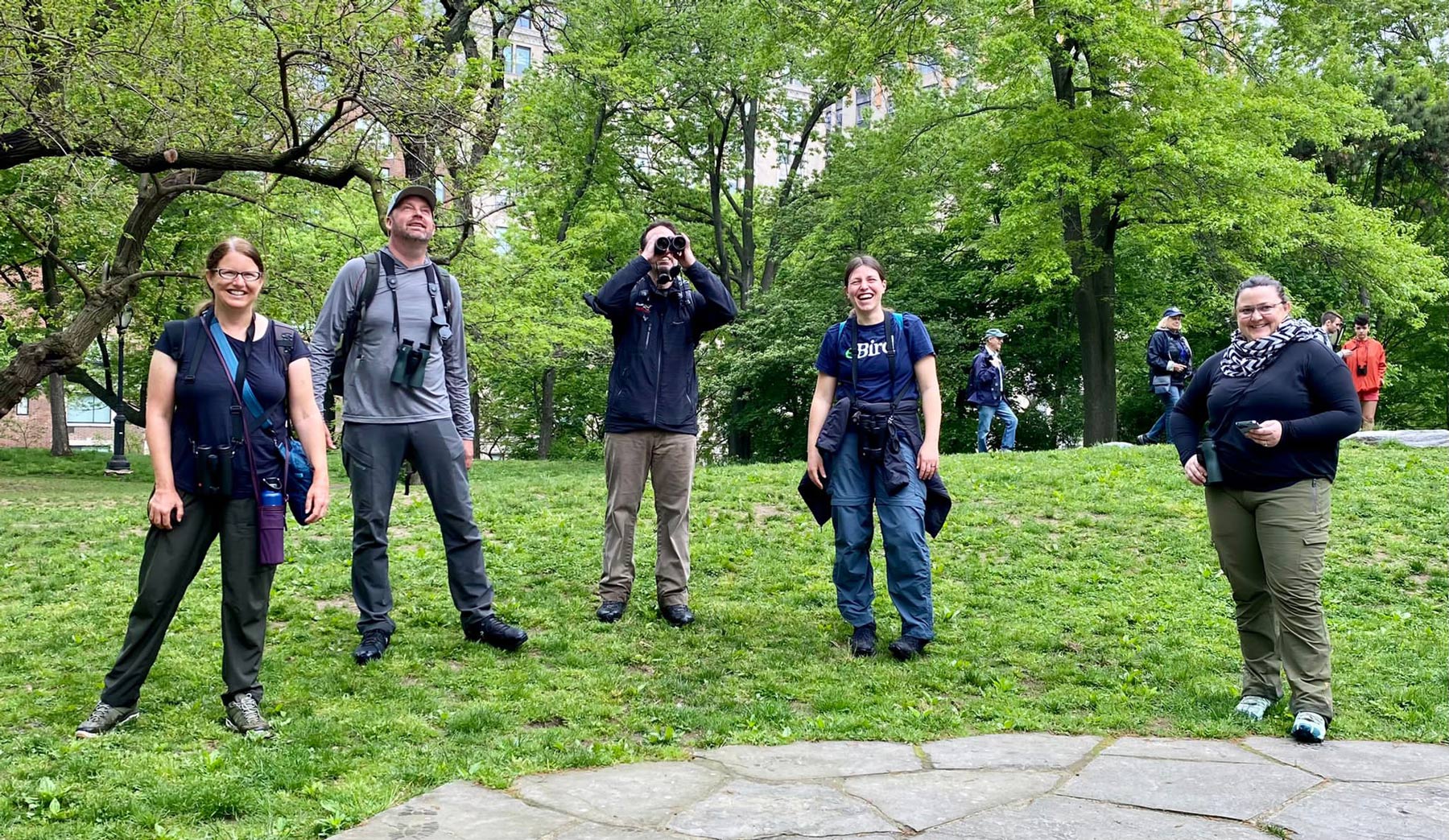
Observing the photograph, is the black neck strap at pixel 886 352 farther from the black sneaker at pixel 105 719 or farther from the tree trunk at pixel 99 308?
the tree trunk at pixel 99 308

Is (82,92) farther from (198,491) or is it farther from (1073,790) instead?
(1073,790)

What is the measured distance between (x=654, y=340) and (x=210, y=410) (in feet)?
7.98

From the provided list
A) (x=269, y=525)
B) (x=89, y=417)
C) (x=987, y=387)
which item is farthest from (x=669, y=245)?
(x=89, y=417)

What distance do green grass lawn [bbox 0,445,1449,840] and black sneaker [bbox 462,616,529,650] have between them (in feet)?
0.28

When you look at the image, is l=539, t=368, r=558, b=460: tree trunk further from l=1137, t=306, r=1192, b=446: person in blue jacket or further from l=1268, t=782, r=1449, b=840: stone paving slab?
l=1268, t=782, r=1449, b=840: stone paving slab

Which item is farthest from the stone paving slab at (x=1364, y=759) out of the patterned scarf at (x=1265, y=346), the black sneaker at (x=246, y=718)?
the black sneaker at (x=246, y=718)

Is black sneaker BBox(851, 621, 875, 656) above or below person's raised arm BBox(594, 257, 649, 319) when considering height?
below

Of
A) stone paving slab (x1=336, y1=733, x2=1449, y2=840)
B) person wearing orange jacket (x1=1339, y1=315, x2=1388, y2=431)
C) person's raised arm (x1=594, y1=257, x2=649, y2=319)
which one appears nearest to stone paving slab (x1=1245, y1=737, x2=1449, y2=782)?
stone paving slab (x1=336, y1=733, x2=1449, y2=840)

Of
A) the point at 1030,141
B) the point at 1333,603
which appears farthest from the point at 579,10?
the point at 1333,603

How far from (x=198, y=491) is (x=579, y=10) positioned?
24.5m

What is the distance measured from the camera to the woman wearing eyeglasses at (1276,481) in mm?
4590

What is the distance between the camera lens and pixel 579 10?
2647 centimetres

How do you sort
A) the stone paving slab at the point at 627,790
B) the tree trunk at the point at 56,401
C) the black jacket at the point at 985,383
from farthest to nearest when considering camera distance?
the tree trunk at the point at 56,401, the black jacket at the point at 985,383, the stone paving slab at the point at 627,790

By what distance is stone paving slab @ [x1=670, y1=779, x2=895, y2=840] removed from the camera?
320 centimetres
